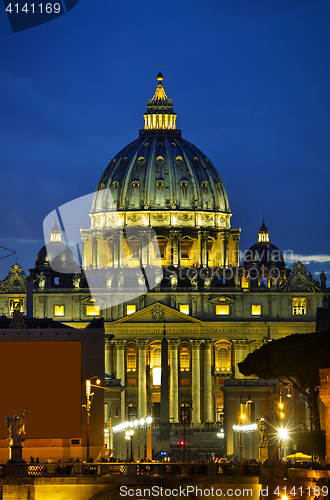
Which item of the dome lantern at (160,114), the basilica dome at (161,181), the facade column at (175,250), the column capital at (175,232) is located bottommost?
the facade column at (175,250)

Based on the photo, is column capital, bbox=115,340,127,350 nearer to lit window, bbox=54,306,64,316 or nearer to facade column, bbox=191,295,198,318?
lit window, bbox=54,306,64,316

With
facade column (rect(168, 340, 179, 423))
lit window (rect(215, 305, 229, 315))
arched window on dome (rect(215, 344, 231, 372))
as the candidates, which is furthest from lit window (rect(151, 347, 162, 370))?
lit window (rect(215, 305, 229, 315))

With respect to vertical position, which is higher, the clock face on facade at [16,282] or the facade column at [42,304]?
the clock face on facade at [16,282]

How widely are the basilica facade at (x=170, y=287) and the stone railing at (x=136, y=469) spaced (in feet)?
188

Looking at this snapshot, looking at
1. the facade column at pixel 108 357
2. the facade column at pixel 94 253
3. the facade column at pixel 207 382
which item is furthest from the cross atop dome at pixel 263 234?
the facade column at pixel 108 357

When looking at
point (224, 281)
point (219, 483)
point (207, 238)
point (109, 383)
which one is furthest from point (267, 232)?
point (219, 483)

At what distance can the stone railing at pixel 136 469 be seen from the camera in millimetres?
63125

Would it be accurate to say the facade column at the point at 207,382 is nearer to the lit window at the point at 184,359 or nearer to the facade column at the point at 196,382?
the facade column at the point at 196,382

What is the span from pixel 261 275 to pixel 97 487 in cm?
11249

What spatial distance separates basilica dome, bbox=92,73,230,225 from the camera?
17988 centimetres

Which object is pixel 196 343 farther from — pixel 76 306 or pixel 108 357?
pixel 76 306

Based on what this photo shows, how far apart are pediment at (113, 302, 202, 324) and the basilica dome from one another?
99.4 ft

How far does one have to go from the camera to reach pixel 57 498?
2454 inches

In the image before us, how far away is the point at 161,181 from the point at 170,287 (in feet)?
91.5
